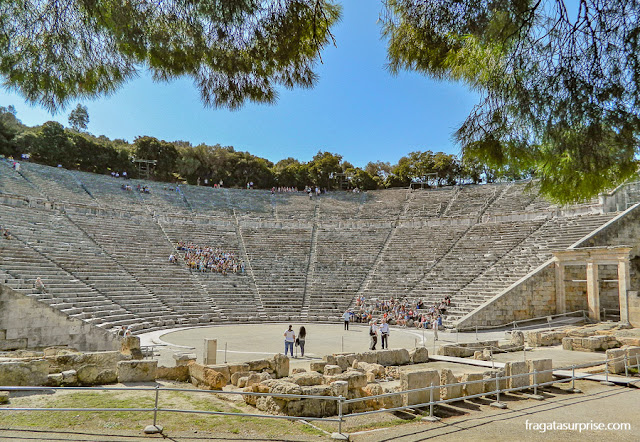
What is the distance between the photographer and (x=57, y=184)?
3084cm

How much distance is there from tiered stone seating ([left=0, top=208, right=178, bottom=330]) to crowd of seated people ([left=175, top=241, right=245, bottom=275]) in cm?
398

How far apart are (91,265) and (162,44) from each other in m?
18.3

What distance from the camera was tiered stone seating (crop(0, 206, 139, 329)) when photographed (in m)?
15.5

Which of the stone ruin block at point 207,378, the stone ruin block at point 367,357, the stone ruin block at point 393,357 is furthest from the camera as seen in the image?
the stone ruin block at point 393,357

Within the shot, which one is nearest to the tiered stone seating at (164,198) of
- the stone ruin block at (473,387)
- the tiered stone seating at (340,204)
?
the tiered stone seating at (340,204)

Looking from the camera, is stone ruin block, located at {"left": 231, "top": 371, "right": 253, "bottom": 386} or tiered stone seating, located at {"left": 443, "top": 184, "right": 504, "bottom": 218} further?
tiered stone seating, located at {"left": 443, "top": 184, "right": 504, "bottom": 218}

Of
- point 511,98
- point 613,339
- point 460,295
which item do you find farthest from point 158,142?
point 511,98

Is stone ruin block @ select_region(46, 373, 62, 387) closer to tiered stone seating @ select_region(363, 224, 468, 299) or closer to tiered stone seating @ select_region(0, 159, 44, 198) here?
tiered stone seating @ select_region(363, 224, 468, 299)

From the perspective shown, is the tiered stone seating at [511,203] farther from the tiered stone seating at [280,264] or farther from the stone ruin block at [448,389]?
the stone ruin block at [448,389]

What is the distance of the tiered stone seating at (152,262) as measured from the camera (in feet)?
68.2

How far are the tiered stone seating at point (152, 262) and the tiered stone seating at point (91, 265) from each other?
590mm

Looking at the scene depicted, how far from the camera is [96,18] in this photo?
13.1 ft

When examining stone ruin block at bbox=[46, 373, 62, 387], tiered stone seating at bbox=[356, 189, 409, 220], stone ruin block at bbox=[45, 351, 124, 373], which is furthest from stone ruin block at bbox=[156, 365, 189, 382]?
tiered stone seating at bbox=[356, 189, 409, 220]

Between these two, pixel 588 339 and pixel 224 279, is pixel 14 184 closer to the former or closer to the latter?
pixel 224 279
